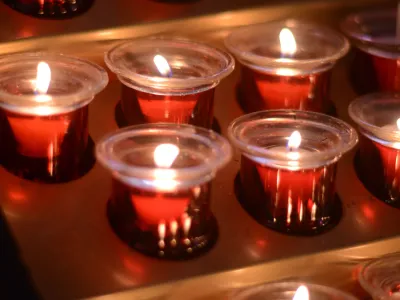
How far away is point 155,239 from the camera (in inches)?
34.0

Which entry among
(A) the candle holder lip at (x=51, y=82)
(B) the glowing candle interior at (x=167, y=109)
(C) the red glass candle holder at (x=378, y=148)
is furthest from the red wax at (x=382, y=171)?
(A) the candle holder lip at (x=51, y=82)

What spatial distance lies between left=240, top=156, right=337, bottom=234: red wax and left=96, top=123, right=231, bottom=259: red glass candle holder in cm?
5

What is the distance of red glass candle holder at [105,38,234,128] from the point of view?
0.95 m

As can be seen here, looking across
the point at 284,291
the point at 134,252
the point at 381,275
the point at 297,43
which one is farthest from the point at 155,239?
the point at 297,43

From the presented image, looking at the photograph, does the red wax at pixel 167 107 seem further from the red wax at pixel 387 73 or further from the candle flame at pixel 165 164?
the red wax at pixel 387 73

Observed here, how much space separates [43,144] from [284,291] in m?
0.29

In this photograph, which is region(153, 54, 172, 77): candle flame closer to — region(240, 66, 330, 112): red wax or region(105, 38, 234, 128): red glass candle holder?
region(105, 38, 234, 128): red glass candle holder

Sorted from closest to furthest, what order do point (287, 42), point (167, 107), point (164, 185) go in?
point (164, 185), point (167, 107), point (287, 42)

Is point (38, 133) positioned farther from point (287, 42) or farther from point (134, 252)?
point (287, 42)

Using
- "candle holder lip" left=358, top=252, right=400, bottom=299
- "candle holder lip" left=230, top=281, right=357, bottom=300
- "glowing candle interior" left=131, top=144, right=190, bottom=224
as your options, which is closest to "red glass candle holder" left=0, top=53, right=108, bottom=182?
"glowing candle interior" left=131, top=144, right=190, bottom=224

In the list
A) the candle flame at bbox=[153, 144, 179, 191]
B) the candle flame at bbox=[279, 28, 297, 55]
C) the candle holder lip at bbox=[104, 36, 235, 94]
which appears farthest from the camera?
the candle flame at bbox=[279, 28, 297, 55]

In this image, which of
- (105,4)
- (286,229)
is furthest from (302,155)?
(105,4)

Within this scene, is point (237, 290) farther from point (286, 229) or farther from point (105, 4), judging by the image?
point (105, 4)

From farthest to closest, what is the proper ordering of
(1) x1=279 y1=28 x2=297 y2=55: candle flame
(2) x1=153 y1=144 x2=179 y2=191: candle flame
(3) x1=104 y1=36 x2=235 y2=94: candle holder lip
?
(1) x1=279 y1=28 x2=297 y2=55: candle flame → (3) x1=104 y1=36 x2=235 y2=94: candle holder lip → (2) x1=153 y1=144 x2=179 y2=191: candle flame
